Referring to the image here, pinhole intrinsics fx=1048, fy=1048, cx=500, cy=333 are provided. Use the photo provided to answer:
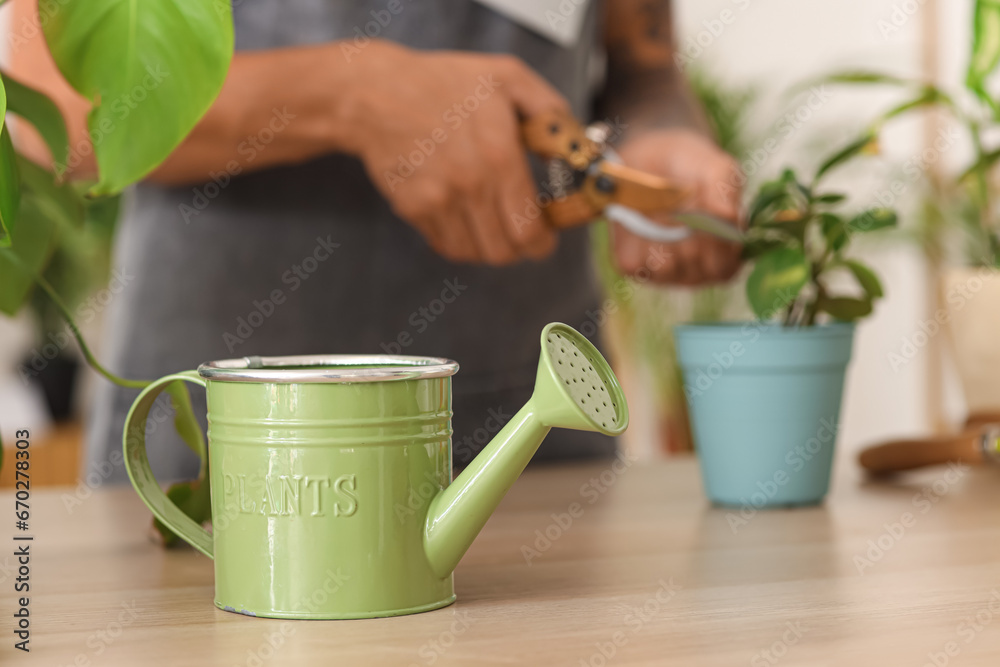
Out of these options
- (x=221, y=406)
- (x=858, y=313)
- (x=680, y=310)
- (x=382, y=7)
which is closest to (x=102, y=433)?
(x=382, y=7)

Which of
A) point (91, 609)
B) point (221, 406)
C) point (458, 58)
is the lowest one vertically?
point (91, 609)

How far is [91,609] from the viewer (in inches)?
21.0

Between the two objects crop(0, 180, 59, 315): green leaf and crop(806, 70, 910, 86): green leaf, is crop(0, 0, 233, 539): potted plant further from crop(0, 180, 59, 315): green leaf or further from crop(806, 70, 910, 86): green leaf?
crop(806, 70, 910, 86): green leaf

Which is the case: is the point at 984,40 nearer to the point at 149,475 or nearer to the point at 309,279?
the point at 309,279

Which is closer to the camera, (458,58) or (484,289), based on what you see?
(458,58)

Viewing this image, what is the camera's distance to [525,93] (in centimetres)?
93

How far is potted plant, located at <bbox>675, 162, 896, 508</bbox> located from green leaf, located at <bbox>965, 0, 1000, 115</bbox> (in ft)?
1.17

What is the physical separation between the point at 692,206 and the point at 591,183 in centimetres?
15

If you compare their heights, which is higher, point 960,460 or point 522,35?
point 522,35

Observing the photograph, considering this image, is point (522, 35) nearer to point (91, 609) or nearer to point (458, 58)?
point (458, 58)

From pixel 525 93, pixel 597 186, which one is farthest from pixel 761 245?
pixel 525 93

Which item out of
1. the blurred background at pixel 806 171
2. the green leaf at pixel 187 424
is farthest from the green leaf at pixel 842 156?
the blurred background at pixel 806 171

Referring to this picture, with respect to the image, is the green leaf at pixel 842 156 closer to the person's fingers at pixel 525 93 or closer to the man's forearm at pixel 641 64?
the person's fingers at pixel 525 93

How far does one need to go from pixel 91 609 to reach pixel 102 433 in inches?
24.2
